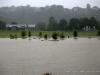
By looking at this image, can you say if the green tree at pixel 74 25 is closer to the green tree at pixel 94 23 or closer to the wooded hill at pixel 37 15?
the green tree at pixel 94 23

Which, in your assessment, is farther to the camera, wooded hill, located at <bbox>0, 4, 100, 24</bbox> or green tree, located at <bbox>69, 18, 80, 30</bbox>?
wooded hill, located at <bbox>0, 4, 100, 24</bbox>

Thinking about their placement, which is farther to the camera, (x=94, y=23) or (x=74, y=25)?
(x=94, y=23)

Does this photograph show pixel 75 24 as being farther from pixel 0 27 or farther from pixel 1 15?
pixel 1 15

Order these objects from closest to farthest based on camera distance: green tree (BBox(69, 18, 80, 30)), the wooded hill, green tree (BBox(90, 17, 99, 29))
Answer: green tree (BBox(69, 18, 80, 30)), green tree (BBox(90, 17, 99, 29)), the wooded hill

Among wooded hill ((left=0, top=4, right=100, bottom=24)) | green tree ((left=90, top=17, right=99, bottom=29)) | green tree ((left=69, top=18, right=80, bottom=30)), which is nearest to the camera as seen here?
green tree ((left=69, top=18, right=80, bottom=30))

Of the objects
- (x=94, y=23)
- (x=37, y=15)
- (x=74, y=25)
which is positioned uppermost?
(x=37, y=15)

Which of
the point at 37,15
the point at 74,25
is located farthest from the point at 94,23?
the point at 37,15

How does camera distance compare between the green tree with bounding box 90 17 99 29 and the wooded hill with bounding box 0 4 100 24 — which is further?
the wooded hill with bounding box 0 4 100 24

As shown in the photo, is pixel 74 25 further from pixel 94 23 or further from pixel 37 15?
pixel 37 15

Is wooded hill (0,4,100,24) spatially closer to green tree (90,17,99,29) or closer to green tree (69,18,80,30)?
green tree (90,17,99,29)

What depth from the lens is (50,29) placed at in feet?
182

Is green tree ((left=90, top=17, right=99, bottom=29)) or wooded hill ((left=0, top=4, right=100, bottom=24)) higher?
wooded hill ((left=0, top=4, right=100, bottom=24))

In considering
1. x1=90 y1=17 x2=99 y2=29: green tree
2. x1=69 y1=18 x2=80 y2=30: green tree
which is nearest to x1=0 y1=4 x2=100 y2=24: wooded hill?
x1=90 y1=17 x2=99 y2=29: green tree

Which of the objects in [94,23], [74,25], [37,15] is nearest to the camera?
[74,25]
